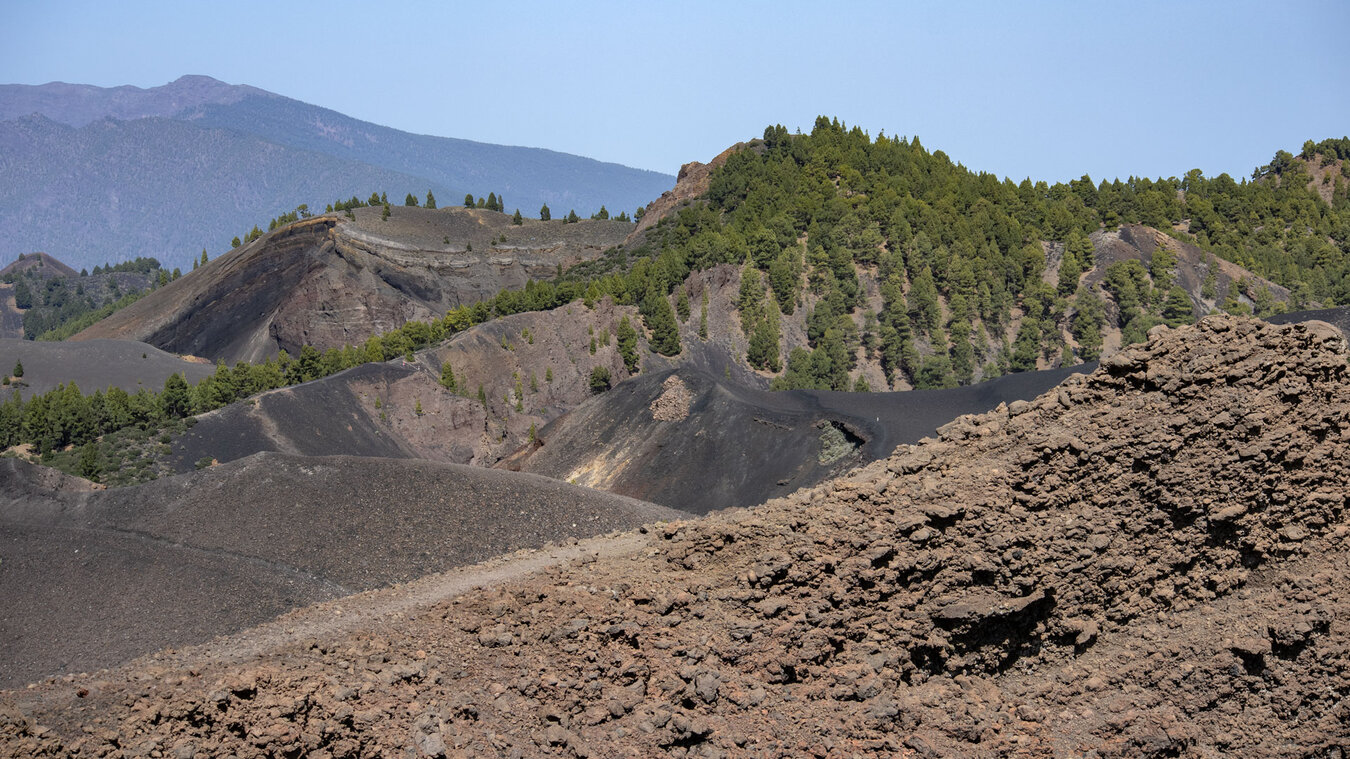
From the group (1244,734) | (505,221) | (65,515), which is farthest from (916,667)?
(505,221)

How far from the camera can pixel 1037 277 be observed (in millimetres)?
78375

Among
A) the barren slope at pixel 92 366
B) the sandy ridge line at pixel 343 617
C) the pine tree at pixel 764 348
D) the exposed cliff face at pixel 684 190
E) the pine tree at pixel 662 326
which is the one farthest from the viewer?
the exposed cliff face at pixel 684 190

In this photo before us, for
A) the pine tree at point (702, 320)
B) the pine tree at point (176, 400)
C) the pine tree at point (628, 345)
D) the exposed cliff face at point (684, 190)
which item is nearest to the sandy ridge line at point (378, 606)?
the pine tree at point (176, 400)

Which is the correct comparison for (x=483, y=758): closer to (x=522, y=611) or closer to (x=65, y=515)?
(x=522, y=611)

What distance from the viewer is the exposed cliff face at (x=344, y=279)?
8938cm

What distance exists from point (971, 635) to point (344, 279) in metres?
83.6

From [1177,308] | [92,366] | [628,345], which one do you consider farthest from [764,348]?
[92,366]

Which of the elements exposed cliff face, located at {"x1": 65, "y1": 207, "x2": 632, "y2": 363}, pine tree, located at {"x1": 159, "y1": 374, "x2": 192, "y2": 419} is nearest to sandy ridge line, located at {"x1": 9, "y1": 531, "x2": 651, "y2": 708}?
pine tree, located at {"x1": 159, "y1": 374, "x2": 192, "y2": 419}

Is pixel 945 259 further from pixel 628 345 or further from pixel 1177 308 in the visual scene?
pixel 628 345

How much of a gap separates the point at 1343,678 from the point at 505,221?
105 metres

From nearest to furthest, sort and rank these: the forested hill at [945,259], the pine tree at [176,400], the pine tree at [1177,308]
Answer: the pine tree at [176,400]
the forested hill at [945,259]
the pine tree at [1177,308]

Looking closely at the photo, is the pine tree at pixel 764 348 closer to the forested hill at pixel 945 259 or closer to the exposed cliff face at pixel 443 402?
the forested hill at pixel 945 259

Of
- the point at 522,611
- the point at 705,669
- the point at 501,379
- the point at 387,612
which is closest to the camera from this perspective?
the point at 705,669

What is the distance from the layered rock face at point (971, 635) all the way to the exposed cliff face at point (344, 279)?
77.3 metres
